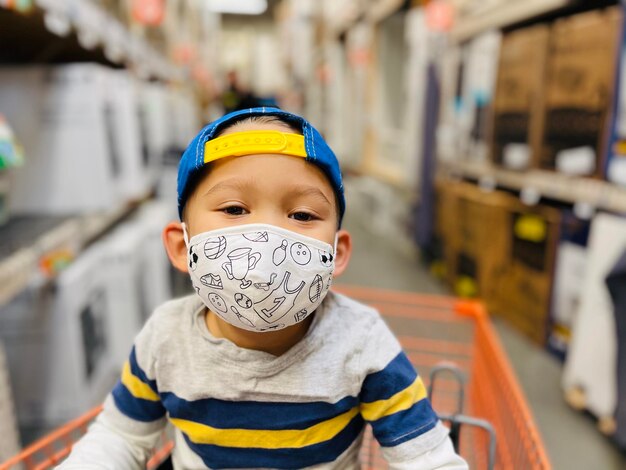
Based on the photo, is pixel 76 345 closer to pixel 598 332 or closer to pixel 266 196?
pixel 266 196

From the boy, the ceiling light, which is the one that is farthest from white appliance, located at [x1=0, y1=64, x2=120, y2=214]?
the ceiling light

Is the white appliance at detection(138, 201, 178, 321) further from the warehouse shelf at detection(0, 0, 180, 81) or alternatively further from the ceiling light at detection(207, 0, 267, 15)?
the ceiling light at detection(207, 0, 267, 15)

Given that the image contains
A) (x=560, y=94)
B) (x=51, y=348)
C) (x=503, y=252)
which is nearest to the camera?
(x=51, y=348)

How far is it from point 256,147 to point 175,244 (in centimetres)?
22

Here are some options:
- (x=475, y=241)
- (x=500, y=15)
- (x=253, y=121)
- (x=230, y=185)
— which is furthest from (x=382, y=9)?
(x=230, y=185)

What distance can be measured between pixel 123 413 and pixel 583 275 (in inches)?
77.6

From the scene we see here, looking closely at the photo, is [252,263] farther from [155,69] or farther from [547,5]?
[155,69]

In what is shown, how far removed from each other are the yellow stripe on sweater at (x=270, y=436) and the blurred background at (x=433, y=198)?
0.61m

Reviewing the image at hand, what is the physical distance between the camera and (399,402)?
0.75 meters

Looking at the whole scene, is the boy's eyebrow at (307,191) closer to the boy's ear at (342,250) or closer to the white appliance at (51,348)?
the boy's ear at (342,250)

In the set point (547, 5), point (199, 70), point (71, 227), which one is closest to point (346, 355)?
point (71, 227)

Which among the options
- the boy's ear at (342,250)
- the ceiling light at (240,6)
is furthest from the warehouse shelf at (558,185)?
the ceiling light at (240,6)

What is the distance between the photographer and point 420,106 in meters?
3.77

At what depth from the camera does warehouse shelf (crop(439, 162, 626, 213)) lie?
2002mm
